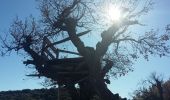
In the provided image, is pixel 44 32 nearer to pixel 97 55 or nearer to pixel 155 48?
pixel 97 55

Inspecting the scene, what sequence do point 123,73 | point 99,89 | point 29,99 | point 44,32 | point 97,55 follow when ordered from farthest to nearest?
point 29,99 → point 123,73 → point 44,32 → point 97,55 → point 99,89

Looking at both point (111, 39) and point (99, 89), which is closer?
point (99, 89)

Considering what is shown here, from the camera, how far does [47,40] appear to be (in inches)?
845

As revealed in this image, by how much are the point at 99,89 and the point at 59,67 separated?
8.81ft

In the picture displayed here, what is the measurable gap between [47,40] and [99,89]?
476cm

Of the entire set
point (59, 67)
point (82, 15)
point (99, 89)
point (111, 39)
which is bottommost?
point (99, 89)

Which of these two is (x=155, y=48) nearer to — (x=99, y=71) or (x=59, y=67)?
(x=99, y=71)

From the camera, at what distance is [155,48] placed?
2358 cm

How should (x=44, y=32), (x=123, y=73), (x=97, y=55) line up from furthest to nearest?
(x=123, y=73)
(x=44, y=32)
(x=97, y=55)

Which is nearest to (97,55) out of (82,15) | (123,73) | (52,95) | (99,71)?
(99,71)

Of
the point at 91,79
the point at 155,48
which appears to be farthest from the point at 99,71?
the point at 155,48

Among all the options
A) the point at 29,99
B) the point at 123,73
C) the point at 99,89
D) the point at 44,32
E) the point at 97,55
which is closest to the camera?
the point at 99,89

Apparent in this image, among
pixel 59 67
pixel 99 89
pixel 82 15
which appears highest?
pixel 82 15

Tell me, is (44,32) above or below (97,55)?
above
